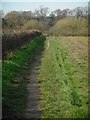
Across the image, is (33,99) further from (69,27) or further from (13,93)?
(69,27)

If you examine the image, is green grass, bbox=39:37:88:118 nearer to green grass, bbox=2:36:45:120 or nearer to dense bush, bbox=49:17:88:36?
green grass, bbox=2:36:45:120

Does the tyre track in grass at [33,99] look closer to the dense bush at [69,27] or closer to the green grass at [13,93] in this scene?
Answer: the green grass at [13,93]

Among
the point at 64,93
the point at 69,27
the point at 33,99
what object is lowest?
the point at 33,99

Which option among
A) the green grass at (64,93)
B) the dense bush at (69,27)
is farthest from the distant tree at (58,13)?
the green grass at (64,93)

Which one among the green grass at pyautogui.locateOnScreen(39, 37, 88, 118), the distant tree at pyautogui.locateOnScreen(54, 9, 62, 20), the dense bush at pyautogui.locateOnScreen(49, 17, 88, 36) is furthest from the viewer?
the distant tree at pyautogui.locateOnScreen(54, 9, 62, 20)

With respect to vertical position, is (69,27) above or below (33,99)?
above

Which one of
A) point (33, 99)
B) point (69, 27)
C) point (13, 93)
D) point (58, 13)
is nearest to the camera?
point (33, 99)

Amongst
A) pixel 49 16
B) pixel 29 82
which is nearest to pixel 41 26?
pixel 49 16

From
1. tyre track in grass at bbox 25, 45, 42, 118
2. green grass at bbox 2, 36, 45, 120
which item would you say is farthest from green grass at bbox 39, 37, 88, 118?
green grass at bbox 2, 36, 45, 120

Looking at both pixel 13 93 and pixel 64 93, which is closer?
pixel 64 93

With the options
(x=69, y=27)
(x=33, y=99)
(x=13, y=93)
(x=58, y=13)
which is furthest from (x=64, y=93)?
(x=58, y=13)

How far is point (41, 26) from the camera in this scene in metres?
101

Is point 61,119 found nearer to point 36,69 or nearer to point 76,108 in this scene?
point 76,108

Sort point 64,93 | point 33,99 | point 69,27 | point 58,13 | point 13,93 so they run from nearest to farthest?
point 33,99 → point 64,93 → point 13,93 → point 69,27 → point 58,13
